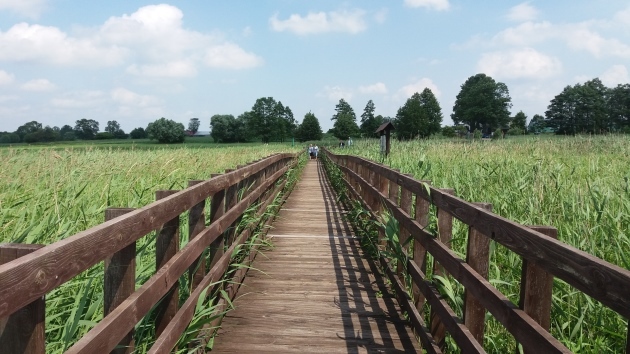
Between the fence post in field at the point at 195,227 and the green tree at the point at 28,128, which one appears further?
the green tree at the point at 28,128

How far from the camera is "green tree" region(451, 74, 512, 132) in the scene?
86.0 meters

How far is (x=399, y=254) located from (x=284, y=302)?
3.73 feet

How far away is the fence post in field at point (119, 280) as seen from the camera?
195cm

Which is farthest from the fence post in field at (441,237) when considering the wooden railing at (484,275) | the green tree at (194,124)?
the green tree at (194,124)

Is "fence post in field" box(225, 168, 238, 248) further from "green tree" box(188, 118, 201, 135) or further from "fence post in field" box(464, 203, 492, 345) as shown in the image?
"green tree" box(188, 118, 201, 135)

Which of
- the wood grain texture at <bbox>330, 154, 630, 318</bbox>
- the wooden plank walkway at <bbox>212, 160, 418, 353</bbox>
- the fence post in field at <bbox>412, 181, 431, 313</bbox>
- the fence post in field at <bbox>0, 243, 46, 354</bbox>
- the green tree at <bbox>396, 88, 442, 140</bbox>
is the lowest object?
the wooden plank walkway at <bbox>212, 160, 418, 353</bbox>

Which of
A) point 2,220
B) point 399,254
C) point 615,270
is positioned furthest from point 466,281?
point 2,220

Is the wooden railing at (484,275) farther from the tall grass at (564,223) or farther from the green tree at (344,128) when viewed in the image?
the green tree at (344,128)

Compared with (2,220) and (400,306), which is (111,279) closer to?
(2,220)

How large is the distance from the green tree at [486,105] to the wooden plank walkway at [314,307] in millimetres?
86513

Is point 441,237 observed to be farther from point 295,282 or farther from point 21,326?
point 21,326

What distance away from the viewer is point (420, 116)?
91.6m

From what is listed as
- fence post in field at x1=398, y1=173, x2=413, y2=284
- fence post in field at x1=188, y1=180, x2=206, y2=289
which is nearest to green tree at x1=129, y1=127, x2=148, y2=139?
fence post in field at x1=398, y1=173, x2=413, y2=284

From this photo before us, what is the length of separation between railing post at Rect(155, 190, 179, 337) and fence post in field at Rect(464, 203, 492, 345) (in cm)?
168
